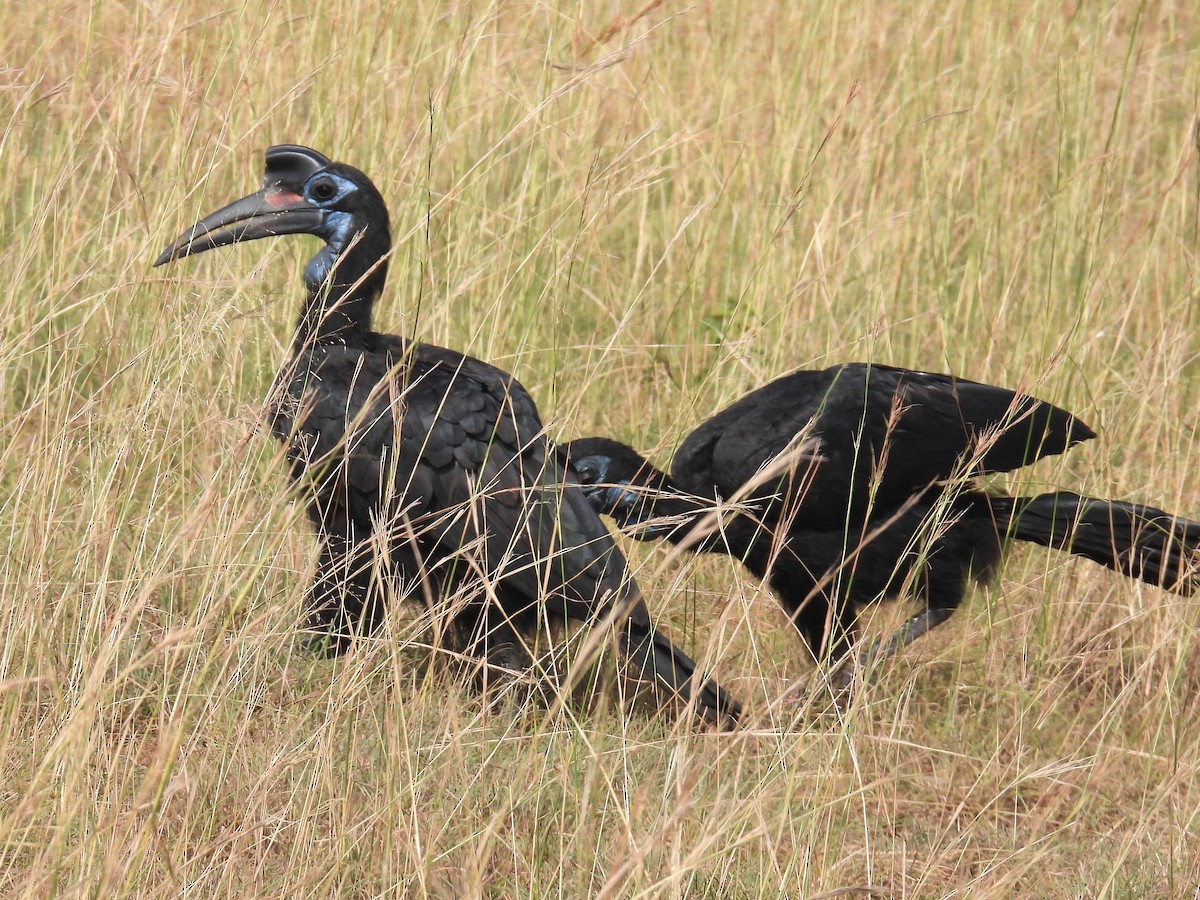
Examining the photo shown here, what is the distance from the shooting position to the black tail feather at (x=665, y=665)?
290cm

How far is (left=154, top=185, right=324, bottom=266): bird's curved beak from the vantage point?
11.0 feet

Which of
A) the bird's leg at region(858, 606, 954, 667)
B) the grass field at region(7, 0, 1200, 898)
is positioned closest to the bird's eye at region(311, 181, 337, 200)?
the grass field at region(7, 0, 1200, 898)

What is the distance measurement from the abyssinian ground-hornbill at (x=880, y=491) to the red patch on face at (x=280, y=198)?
954 millimetres

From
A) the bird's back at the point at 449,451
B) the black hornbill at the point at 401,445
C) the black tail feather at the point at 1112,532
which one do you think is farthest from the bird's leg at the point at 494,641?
the black tail feather at the point at 1112,532

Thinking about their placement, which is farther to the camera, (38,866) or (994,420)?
(994,420)

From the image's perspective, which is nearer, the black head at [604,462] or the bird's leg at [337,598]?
the bird's leg at [337,598]

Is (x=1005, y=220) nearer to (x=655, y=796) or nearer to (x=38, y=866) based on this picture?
(x=655, y=796)

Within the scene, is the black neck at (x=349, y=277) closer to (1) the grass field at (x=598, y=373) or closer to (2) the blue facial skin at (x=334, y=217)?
(2) the blue facial skin at (x=334, y=217)

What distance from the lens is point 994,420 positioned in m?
3.43

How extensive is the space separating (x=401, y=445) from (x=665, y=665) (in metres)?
0.83

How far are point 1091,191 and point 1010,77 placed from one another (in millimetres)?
742

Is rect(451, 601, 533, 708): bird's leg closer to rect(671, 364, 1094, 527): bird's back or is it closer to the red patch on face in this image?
rect(671, 364, 1094, 527): bird's back

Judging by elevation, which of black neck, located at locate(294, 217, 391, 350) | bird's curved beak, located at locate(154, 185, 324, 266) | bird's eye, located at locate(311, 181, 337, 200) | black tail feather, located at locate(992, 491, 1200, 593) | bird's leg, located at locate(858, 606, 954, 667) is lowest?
bird's leg, located at locate(858, 606, 954, 667)

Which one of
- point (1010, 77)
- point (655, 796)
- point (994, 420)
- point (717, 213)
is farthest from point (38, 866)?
point (1010, 77)
